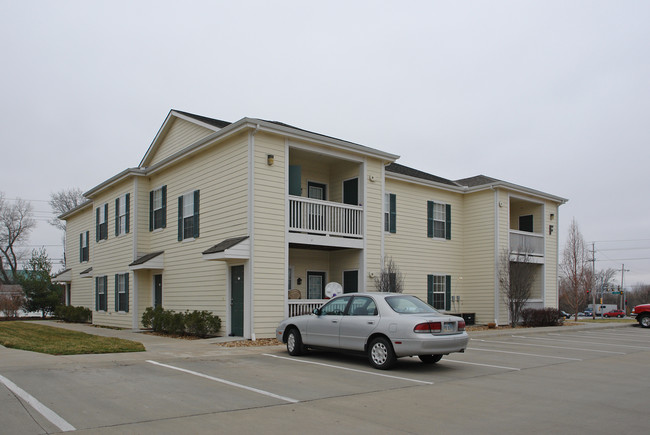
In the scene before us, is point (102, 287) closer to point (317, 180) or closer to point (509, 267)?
point (317, 180)

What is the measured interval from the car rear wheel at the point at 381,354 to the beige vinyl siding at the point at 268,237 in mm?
5777

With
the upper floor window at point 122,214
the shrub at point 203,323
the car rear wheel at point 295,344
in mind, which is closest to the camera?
the car rear wheel at point 295,344

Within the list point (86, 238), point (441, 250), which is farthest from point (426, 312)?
point (86, 238)

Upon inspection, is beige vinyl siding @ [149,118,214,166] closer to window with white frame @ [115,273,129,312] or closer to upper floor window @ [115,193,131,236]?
upper floor window @ [115,193,131,236]

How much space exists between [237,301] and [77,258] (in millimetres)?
19812

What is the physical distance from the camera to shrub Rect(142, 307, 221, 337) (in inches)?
674

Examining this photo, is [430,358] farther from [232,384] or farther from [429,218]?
[429,218]

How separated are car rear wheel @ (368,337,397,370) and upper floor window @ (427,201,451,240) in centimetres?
1366

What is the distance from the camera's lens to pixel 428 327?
10.2m

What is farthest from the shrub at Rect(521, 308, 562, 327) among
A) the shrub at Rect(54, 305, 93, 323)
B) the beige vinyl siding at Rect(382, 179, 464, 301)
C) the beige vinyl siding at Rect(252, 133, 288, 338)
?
the shrub at Rect(54, 305, 93, 323)

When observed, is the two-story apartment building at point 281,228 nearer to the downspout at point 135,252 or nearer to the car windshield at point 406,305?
the downspout at point 135,252

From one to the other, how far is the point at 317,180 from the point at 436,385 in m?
12.1

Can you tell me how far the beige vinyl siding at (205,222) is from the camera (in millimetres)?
16828

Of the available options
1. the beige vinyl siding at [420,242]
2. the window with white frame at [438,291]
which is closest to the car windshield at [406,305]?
the beige vinyl siding at [420,242]
